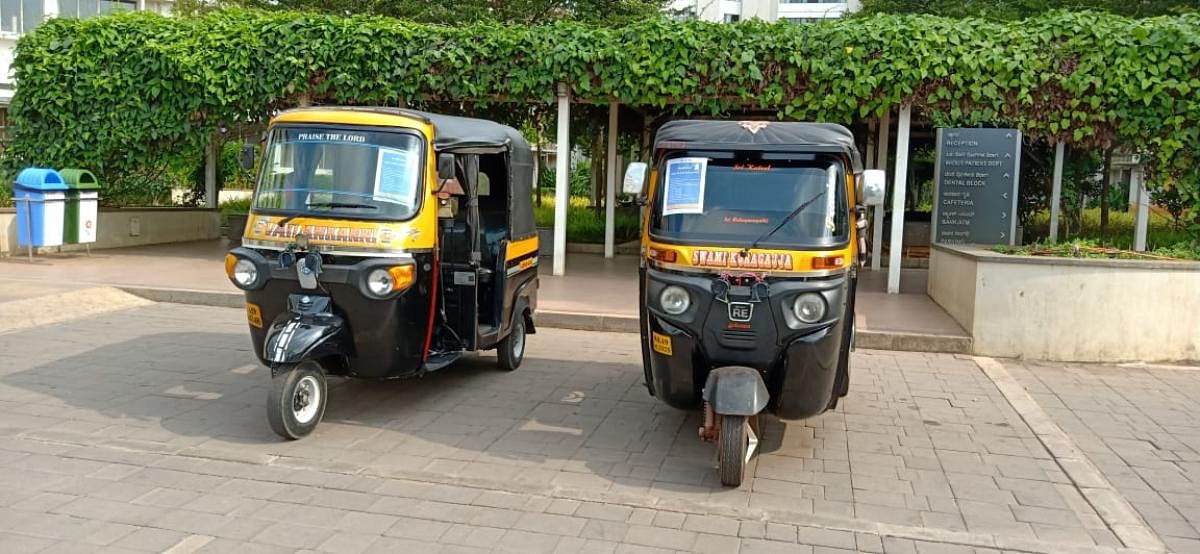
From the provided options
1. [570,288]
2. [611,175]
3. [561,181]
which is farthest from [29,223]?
[611,175]

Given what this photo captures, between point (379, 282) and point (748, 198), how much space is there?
2.46 metres

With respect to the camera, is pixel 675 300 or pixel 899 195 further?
pixel 899 195

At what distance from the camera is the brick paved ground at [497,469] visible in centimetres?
456

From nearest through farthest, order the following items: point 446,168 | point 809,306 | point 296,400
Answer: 1. point 809,306
2. point 296,400
3. point 446,168

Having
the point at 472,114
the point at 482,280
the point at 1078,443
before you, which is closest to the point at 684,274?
the point at 482,280

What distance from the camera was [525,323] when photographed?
8672 mm

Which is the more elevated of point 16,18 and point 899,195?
point 16,18

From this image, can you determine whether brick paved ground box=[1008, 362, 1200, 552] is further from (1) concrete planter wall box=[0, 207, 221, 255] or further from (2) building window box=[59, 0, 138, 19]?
(2) building window box=[59, 0, 138, 19]

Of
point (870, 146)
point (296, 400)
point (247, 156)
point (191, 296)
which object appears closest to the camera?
point (296, 400)

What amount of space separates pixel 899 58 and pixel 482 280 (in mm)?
6806

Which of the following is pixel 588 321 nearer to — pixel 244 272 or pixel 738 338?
pixel 244 272

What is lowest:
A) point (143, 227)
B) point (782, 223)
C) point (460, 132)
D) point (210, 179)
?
point (143, 227)

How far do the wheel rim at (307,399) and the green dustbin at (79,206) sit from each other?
954cm

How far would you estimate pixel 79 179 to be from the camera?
13.5 metres
